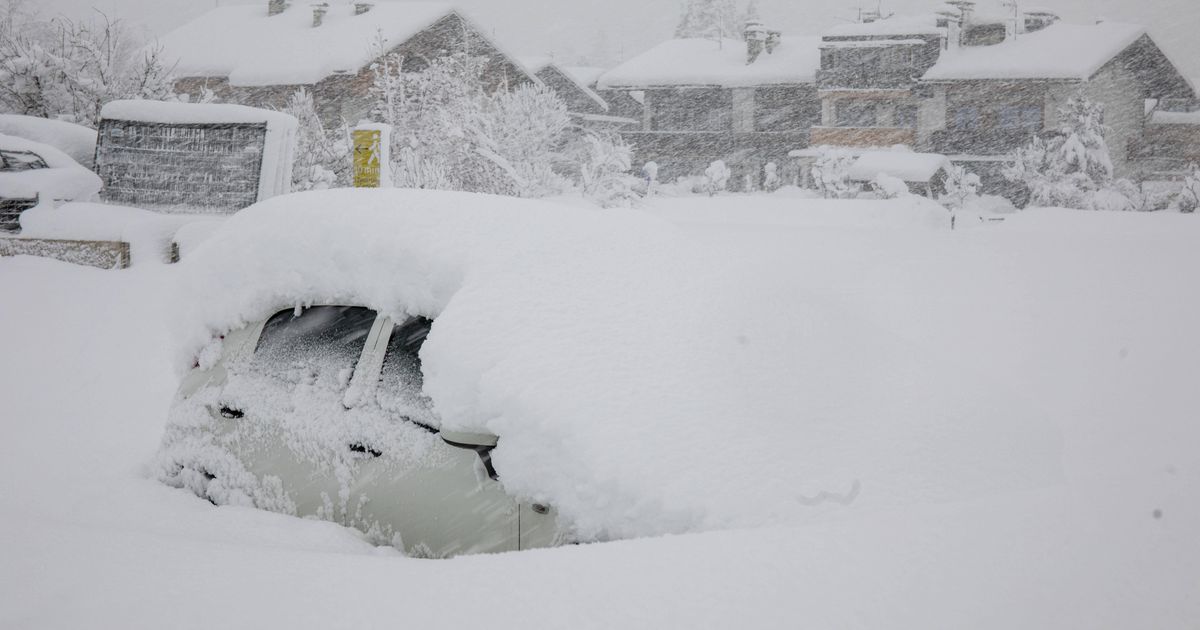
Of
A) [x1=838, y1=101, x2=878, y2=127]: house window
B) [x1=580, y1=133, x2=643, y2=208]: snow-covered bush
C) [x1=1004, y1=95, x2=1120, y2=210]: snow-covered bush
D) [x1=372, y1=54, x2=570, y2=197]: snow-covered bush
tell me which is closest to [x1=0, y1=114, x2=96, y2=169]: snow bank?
[x1=372, y1=54, x2=570, y2=197]: snow-covered bush

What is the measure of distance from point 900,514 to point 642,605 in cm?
90

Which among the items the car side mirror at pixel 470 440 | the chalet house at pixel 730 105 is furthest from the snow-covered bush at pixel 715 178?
the car side mirror at pixel 470 440

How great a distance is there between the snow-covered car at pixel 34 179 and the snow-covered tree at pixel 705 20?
7509 centimetres

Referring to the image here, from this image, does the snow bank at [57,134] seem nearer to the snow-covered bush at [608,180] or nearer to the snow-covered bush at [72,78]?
the snow-covered bush at [72,78]

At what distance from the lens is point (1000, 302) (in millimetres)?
10148

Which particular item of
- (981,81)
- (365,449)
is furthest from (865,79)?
(365,449)

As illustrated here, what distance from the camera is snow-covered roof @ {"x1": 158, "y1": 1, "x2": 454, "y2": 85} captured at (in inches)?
1398

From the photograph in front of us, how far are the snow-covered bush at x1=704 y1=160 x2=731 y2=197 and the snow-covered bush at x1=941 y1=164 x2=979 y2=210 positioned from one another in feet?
30.2

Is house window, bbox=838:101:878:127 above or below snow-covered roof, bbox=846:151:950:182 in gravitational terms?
above

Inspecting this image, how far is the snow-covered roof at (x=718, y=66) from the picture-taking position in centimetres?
4569

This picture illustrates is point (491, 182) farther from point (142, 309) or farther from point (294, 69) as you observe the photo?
point (294, 69)

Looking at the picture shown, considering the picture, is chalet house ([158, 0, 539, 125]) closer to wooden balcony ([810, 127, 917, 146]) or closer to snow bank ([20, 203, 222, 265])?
wooden balcony ([810, 127, 917, 146])

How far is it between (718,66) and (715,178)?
31.5ft

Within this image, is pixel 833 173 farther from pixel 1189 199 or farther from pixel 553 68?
pixel 553 68
